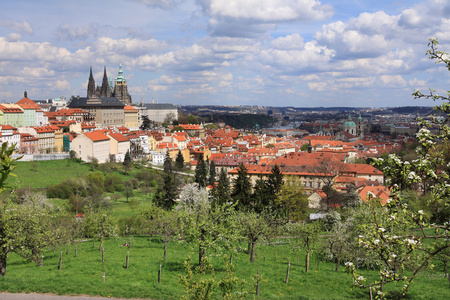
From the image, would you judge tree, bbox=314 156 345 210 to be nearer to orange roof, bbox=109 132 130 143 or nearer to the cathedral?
orange roof, bbox=109 132 130 143

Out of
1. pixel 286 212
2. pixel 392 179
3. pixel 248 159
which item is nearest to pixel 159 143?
pixel 248 159

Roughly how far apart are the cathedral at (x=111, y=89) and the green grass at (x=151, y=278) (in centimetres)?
15420

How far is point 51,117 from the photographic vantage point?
12525 cm

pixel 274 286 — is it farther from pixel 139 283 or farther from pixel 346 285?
pixel 139 283

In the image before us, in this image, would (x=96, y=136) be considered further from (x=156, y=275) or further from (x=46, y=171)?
(x=156, y=275)

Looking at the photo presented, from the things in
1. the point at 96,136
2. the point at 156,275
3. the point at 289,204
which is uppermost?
the point at 96,136

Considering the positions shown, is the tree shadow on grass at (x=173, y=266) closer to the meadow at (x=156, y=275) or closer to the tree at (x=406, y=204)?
the meadow at (x=156, y=275)

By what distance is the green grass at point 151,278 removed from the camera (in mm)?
17062

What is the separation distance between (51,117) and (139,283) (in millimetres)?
117603

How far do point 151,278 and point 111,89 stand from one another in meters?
178

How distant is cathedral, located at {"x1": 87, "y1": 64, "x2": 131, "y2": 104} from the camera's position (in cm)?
17250

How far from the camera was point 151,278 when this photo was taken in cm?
1914

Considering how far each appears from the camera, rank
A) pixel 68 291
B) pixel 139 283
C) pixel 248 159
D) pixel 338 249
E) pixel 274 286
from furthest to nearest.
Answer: pixel 248 159 < pixel 338 249 < pixel 274 286 < pixel 139 283 < pixel 68 291

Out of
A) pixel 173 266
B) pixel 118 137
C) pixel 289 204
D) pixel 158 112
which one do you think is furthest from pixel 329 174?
pixel 158 112
